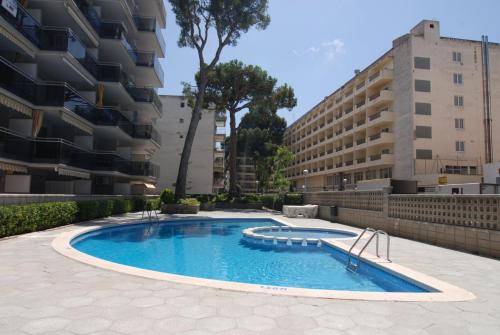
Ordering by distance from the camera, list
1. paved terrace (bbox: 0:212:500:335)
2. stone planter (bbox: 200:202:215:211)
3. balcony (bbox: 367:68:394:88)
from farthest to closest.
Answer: balcony (bbox: 367:68:394:88) < stone planter (bbox: 200:202:215:211) < paved terrace (bbox: 0:212:500:335)

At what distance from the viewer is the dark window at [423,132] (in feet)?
119

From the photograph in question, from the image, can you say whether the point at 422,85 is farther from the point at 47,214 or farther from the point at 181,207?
the point at 47,214

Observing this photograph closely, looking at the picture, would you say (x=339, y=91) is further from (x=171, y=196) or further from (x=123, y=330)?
(x=123, y=330)

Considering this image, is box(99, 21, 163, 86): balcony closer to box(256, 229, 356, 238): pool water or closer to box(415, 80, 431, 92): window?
box(256, 229, 356, 238): pool water

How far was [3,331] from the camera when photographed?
365 centimetres

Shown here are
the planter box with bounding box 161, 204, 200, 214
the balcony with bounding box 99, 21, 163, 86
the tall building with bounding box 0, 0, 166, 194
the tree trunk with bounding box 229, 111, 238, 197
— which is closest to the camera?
the tall building with bounding box 0, 0, 166, 194

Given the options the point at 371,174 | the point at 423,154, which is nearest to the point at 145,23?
the point at 423,154

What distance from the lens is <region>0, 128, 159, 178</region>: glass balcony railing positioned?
16.9 m

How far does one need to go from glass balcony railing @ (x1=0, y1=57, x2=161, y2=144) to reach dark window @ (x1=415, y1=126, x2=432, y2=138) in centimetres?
2908

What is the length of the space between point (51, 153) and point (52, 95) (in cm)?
323

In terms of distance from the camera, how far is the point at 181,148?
5019 centimetres

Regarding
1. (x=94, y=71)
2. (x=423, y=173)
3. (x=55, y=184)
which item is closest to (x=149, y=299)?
(x=55, y=184)

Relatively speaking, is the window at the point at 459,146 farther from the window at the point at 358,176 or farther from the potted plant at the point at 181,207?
the potted plant at the point at 181,207

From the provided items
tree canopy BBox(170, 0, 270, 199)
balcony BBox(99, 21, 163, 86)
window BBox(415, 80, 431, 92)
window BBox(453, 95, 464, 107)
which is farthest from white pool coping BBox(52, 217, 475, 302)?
window BBox(453, 95, 464, 107)
